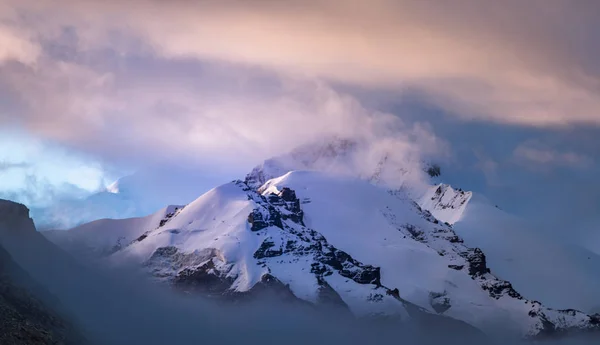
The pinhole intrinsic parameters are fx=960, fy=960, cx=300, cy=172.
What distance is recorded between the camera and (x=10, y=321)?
185m

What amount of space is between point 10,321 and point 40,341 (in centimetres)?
691

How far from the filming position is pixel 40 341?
186 meters
